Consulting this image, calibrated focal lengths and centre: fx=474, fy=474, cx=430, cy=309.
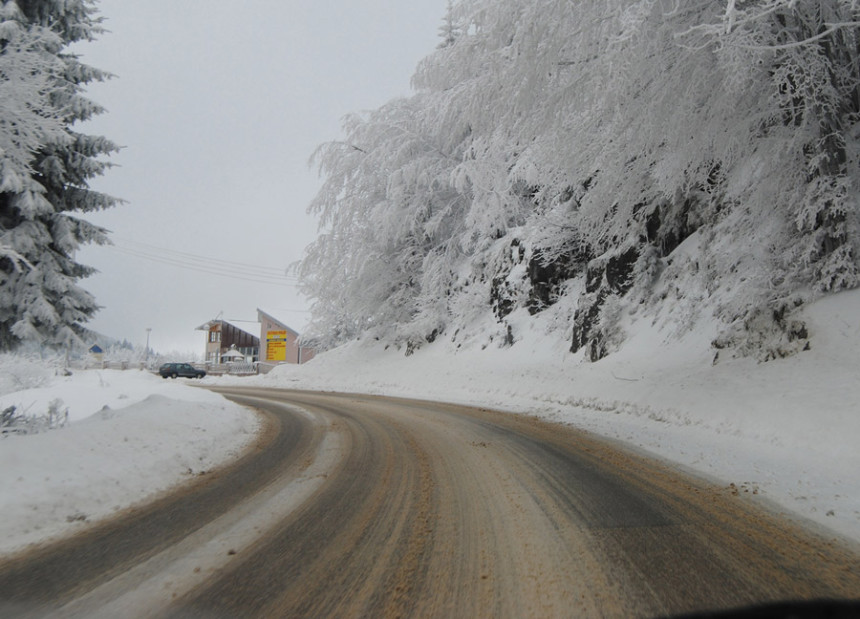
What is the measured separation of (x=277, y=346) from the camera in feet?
176

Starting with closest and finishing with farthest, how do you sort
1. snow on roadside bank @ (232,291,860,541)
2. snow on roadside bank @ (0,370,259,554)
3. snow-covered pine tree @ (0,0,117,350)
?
snow on roadside bank @ (0,370,259,554) < snow on roadside bank @ (232,291,860,541) < snow-covered pine tree @ (0,0,117,350)

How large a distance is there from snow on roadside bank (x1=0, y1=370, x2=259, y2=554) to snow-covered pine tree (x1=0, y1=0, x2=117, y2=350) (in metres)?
3.35

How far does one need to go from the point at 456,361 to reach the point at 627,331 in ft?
25.4

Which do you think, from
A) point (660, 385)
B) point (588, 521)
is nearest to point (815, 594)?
point (588, 521)

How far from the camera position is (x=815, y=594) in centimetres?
241

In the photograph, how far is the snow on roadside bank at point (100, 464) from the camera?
354cm

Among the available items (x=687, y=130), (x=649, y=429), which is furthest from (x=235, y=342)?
(x=687, y=130)

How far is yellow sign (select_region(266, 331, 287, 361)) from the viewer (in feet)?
175

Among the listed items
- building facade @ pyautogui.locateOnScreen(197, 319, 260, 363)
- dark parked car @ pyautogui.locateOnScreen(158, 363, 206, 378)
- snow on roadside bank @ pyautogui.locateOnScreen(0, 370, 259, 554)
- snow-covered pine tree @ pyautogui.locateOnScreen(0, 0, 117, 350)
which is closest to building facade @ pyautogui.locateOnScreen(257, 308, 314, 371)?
building facade @ pyautogui.locateOnScreen(197, 319, 260, 363)

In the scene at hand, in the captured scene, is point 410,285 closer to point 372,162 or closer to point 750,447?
point 372,162

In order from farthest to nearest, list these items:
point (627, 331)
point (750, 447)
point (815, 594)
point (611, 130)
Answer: point (627, 331)
point (611, 130)
point (750, 447)
point (815, 594)

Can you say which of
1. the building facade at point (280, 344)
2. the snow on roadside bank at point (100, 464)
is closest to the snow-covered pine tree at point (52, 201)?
the snow on roadside bank at point (100, 464)

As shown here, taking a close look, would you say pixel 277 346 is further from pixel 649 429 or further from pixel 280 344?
pixel 649 429

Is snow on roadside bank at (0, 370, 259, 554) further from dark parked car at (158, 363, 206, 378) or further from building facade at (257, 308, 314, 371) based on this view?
building facade at (257, 308, 314, 371)
